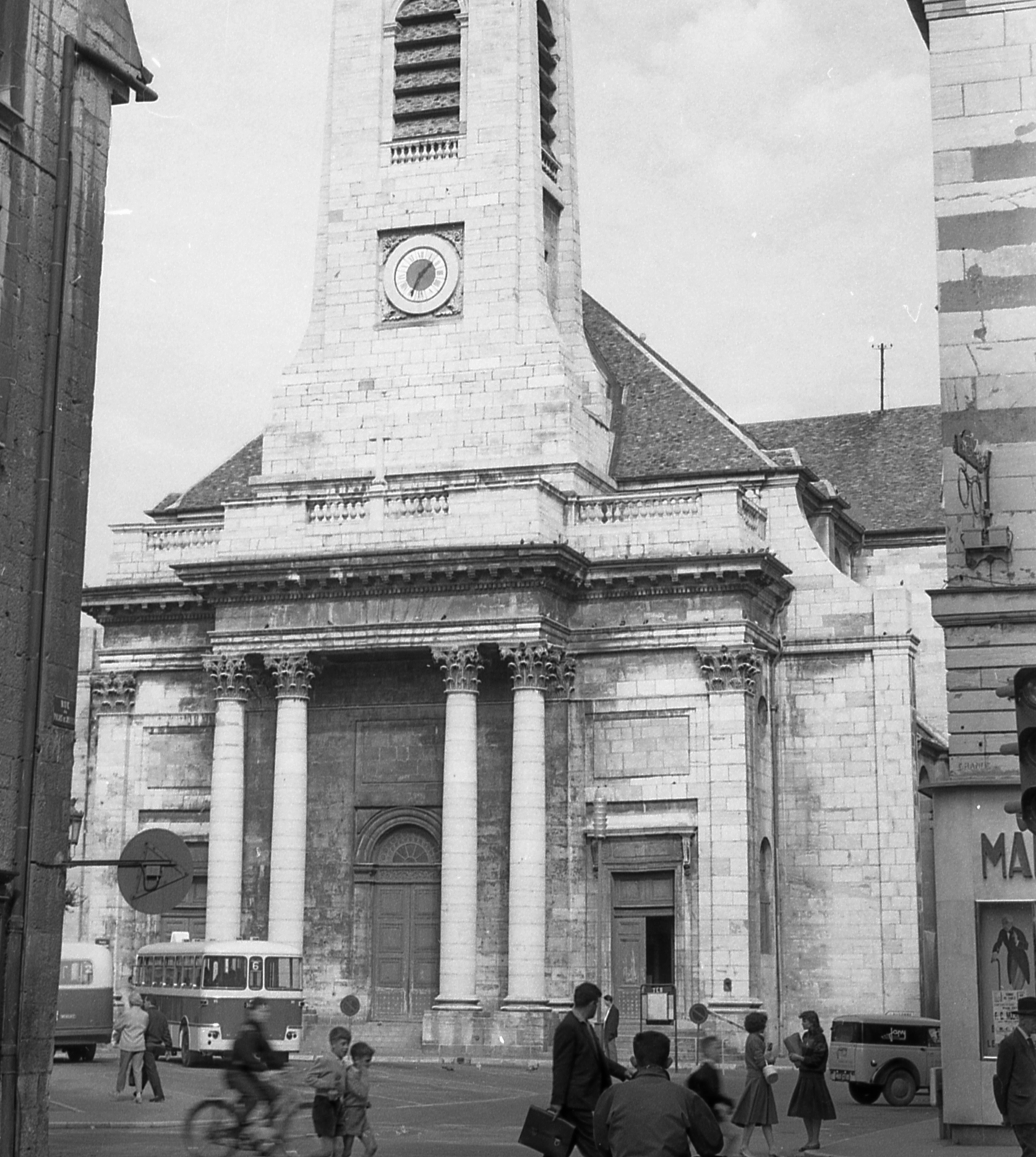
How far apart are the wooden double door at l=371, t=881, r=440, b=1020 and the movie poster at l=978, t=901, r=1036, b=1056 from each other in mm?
23211

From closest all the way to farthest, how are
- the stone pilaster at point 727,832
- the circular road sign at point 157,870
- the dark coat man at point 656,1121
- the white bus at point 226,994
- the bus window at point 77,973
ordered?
the dark coat man at point 656,1121 → the circular road sign at point 157,870 → the white bus at point 226,994 → the bus window at point 77,973 → the stone pilaster at point 727,832

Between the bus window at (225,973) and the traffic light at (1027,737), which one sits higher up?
the traffic light at (1027,737)

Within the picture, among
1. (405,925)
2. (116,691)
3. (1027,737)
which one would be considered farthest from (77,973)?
(1027,737)

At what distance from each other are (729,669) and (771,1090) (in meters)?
21.5

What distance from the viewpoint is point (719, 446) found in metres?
49.2

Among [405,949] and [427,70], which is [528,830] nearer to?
[405,949]

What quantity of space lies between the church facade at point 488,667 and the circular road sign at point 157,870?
26102mm

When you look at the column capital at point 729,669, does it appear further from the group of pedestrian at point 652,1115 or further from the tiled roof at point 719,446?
the group of pedestrian at point 652,1115

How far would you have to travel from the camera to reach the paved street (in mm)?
22500

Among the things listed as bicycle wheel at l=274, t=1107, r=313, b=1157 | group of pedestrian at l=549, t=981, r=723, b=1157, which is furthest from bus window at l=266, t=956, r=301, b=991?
group of pedestrian at l=549, t=981, r=723, b=1157

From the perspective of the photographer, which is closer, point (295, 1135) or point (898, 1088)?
point (295, 1135)

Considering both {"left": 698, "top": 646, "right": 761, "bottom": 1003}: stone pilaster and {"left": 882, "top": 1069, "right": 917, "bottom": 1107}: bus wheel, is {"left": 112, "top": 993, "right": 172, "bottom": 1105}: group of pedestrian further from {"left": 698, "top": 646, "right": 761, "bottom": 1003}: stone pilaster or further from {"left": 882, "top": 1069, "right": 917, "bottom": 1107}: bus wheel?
{"left": 698, "top": 646, "right": 761, "bottom": 1003}: stone pilaster

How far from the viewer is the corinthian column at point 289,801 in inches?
1715

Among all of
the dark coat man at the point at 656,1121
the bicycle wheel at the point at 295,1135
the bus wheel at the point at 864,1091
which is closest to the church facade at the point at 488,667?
the bus wheel at the point at 864,1091
